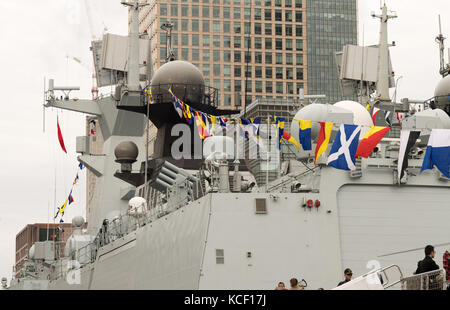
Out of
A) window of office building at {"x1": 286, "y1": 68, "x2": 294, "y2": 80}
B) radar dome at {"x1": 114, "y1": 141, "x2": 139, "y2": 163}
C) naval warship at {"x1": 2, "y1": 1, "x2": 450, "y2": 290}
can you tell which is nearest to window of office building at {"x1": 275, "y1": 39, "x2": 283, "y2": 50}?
window of office building at {"x1": 286, "y1": 68, "x2": 294, "y2": 80}

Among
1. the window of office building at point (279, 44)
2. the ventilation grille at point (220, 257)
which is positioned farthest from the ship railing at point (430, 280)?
the window of office building at point (279, 44)

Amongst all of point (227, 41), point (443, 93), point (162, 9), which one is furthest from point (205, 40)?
point (443, 93)

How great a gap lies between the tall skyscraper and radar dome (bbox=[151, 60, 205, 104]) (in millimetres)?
65958

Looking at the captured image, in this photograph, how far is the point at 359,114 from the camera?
21.8m

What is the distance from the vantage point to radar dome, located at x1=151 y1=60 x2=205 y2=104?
2927 centimetres

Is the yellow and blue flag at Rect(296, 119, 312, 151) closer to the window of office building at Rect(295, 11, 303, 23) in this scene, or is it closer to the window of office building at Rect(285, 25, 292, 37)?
the window of office building at Rect(285, 25, 292, 37)

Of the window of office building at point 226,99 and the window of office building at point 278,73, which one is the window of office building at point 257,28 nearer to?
the window of office building at point 278,73

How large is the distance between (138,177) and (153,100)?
274 centimetres

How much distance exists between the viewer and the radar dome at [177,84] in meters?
29.3

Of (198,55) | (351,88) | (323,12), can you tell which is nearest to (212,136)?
(351,88)

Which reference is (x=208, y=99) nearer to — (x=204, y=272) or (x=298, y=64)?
(x=204, y=272)

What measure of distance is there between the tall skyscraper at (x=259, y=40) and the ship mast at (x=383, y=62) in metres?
69.3

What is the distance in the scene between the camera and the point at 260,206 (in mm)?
18500

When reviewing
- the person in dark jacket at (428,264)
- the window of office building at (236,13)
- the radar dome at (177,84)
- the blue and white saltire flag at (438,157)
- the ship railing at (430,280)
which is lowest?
the ship railing at (430,280)
